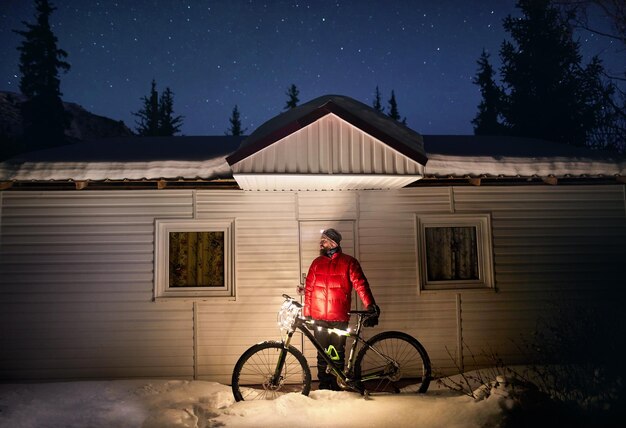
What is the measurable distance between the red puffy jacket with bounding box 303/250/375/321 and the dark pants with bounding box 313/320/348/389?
83mm

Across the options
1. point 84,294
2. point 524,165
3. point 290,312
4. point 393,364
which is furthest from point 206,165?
point 524,165

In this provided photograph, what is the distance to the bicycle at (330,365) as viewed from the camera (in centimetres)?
552

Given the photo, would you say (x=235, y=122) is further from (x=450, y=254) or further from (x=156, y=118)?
(x=450, y=254)

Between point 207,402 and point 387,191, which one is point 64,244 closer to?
point 207,402

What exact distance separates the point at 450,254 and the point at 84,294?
19.9 ft

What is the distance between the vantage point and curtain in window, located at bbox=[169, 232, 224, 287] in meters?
7.27

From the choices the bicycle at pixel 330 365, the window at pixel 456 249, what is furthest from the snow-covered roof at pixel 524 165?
the bicycle at pixel 330 365

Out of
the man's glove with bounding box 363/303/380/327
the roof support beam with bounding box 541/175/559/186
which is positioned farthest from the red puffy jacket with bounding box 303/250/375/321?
the roof support beam with bounding box 541/175/559/186

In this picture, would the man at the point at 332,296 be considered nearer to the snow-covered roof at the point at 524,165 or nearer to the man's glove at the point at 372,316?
the man's glove at the point at 372,316

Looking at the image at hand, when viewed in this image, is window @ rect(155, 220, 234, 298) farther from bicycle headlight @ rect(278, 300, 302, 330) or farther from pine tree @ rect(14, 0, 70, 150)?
pine tree @ rect(14, 0, 70, 150)

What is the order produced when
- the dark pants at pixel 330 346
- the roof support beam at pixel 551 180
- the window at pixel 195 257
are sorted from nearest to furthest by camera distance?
the dark pants at pixel 330 346 < the window at pixel 195 257 < the roof support beam at pixel 551 180

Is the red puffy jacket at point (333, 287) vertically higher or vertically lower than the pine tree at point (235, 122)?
lower

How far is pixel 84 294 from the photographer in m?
7.04

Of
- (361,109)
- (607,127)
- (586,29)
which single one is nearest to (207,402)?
(361,109)
